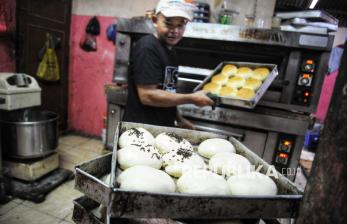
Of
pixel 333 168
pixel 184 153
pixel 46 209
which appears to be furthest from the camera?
pixel 46 209

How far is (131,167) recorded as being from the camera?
Result: 2.82 ft

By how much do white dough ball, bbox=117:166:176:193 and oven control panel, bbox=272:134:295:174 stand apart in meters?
1.55

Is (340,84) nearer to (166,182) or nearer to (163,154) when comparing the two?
(166,182)

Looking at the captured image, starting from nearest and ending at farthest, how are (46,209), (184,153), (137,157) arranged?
1. (137,157)
2. (184,153)
3. (46,209)

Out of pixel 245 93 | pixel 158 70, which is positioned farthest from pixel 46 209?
pixel 245 93

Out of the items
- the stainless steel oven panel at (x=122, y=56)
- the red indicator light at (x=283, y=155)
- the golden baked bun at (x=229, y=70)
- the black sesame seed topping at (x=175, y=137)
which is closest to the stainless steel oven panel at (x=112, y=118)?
the stainless steel oven panel at (x=122, y=56)

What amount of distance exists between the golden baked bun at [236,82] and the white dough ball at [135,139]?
1.21 m

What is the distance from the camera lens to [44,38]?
358 centimetres

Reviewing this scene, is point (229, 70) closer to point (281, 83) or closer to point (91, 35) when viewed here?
point (281, 83)

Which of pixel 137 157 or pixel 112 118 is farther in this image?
pixel 112 118

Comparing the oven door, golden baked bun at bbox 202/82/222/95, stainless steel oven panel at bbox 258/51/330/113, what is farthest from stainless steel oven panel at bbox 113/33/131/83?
stainless steel oven panel at bbox 258/51/330/113

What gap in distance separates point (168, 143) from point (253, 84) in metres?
1.20

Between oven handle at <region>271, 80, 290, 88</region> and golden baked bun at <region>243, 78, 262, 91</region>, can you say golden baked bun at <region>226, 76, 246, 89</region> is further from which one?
oven handle at <region>271, 80, 290, 88</region>

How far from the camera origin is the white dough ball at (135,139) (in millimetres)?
1034
